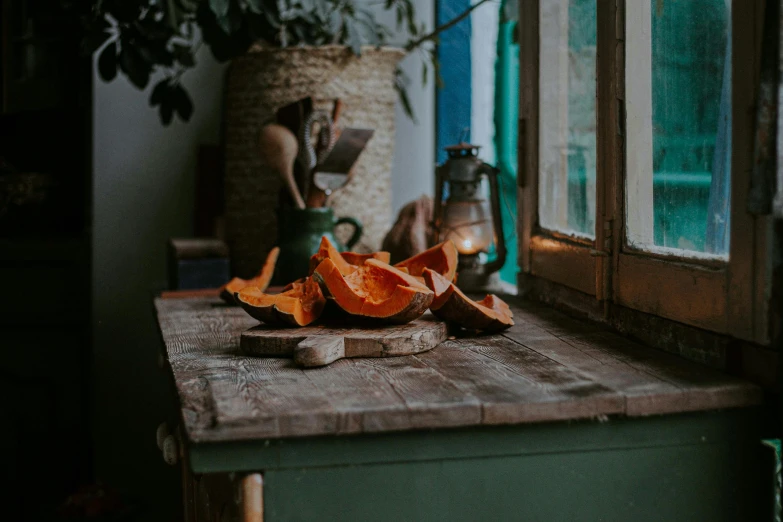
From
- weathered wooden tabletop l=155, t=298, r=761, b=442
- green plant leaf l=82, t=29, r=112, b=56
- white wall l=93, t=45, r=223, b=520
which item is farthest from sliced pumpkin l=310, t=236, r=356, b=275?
white wall l=93, t=45, r=223, b=520

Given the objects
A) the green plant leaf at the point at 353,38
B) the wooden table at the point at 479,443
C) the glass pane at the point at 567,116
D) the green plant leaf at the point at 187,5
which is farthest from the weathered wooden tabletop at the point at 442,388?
the green plant leaf at the point at 353,38

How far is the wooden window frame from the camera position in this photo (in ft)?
3.23

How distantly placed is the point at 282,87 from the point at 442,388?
1461 millimetres

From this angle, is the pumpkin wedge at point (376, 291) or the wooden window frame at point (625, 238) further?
the pumpkin wedge at point (376, 291)

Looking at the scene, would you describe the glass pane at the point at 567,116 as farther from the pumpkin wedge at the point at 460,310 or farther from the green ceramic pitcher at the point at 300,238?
the green ceramic pitcher at the point at 300,238

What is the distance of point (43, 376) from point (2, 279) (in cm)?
30

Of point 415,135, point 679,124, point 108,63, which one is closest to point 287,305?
point 679,124

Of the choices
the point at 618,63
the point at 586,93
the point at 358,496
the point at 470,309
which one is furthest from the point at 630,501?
the point at 586,93

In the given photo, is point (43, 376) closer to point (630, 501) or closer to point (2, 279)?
point (2, 279)

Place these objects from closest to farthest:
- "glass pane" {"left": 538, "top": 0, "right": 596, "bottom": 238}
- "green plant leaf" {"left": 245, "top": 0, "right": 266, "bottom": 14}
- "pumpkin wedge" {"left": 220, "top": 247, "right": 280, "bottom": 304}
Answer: "glass pane" {"left": 538, "top": 0, "right": 596, "bottom": 238}, "pumpkin wedge" {"left": 220, "top": 247, "right": 280, "bottom": 304}, "green plant leaf" {"left": 245, "top": 0, "right": 266, "bottom": 14}

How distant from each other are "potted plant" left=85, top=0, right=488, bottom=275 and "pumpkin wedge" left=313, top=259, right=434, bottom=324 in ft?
3.08

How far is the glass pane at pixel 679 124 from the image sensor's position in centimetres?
108

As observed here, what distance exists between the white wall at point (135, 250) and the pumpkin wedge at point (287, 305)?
140 cm

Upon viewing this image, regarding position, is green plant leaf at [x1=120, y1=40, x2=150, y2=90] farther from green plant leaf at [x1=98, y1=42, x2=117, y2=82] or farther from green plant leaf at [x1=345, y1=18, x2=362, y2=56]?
green plant leaf at [x1=345, y1=18, x2=362, y2=56]
